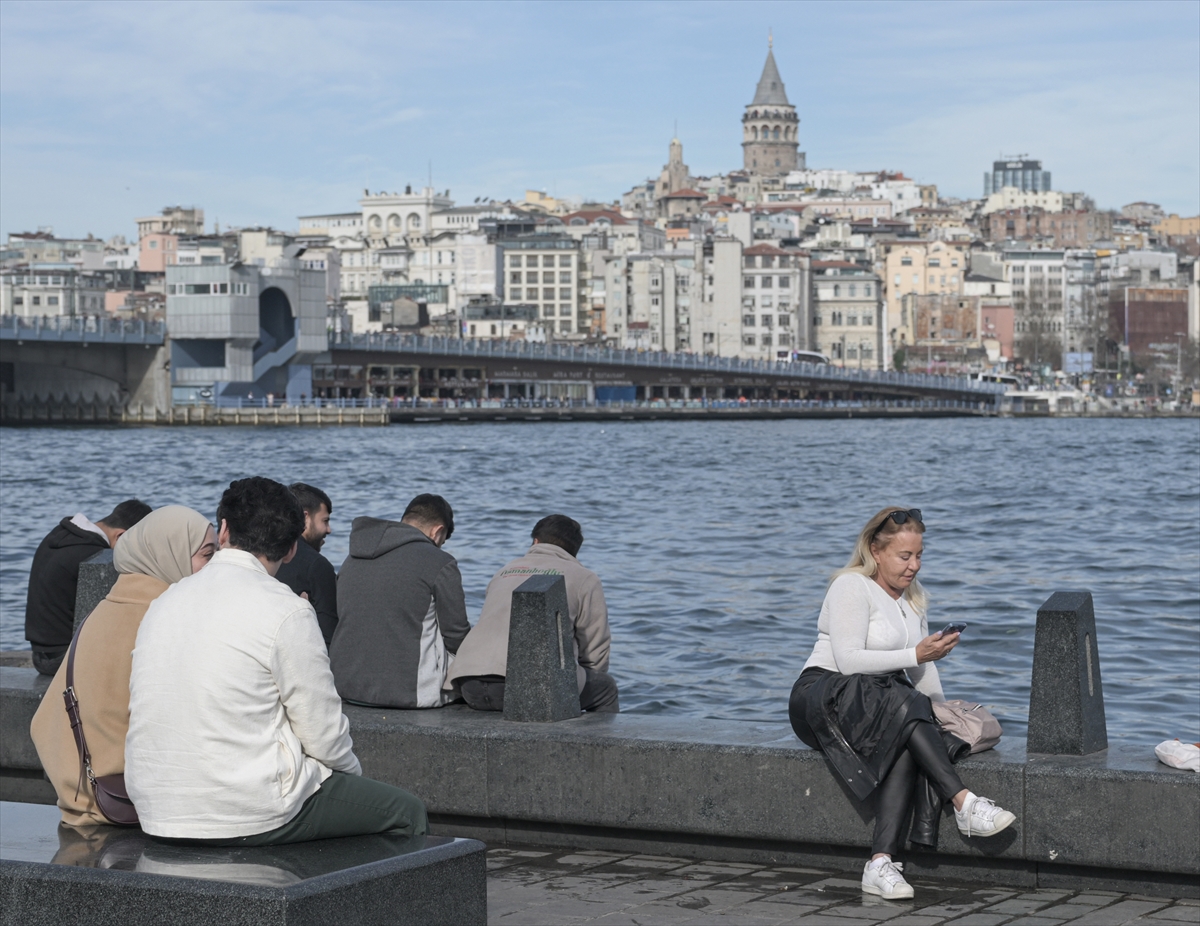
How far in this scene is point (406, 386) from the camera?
360 ft

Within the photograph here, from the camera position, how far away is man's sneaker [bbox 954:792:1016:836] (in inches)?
206

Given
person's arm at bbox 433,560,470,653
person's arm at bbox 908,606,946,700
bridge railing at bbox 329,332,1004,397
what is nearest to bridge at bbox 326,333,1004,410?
bridge railing at bbox 329,332,1004,397

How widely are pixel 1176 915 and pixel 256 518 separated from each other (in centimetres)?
279

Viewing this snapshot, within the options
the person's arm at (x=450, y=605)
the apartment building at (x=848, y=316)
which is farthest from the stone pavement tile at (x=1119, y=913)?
the apartment building at (x=848, y=316)

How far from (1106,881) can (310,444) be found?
63121 mm

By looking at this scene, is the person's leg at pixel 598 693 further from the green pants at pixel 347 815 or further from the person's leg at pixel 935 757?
the green pants at pixel 347 815

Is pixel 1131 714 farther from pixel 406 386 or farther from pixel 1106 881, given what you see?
pixel 406 386

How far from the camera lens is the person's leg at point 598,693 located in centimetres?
678

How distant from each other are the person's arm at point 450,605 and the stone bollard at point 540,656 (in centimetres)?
30

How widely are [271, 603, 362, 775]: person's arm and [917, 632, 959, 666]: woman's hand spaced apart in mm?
1972

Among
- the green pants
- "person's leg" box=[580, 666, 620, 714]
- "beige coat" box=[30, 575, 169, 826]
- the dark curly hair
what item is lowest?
"person's leg" box=[580, 666, 620, 714]

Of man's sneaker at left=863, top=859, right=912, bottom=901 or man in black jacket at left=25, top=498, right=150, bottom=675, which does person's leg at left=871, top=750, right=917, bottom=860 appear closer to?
man's sneaker at left=863, top=859, right=912, bottom=901

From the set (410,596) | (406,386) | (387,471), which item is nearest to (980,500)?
(387,471)

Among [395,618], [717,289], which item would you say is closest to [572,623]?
[395,618]
